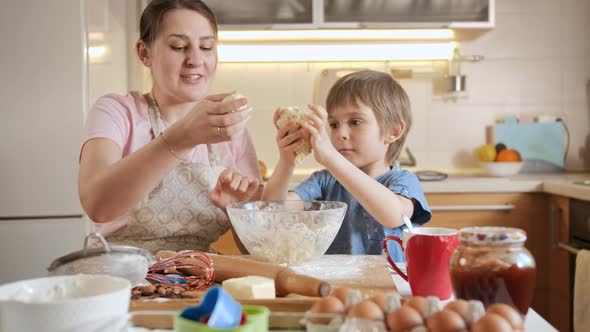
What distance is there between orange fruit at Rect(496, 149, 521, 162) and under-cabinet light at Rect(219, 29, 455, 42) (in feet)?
2.03

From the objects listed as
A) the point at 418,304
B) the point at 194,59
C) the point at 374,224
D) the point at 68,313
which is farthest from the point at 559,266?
A: the point at 68,313

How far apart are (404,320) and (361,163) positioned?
3.22ft

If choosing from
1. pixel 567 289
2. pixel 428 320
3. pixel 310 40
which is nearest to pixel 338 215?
pixel 428 320

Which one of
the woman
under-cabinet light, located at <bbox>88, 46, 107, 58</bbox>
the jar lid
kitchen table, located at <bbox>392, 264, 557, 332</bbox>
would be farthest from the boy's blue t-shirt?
under-cabinet light, located at <bbox>88, 46, 107, 58</bbox>

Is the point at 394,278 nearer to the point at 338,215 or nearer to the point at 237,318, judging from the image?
the point at 338,215

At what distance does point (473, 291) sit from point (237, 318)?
1.13 feet

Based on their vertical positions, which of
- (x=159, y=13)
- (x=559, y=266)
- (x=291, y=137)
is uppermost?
(x=159, y=13)

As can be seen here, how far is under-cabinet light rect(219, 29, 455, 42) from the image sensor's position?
2.93 metres

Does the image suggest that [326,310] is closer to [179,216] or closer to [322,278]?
[322,278]

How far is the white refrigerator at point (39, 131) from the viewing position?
7.97 ft

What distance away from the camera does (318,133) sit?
4.35 ft

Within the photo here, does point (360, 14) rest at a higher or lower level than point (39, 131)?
higher

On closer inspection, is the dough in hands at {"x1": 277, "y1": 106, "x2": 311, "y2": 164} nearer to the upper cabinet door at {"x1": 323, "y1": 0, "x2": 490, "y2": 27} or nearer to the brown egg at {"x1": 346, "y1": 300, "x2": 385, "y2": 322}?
the brown egg at {"x1": 346, "y1": 300, "x2": 385, "y2": 322}

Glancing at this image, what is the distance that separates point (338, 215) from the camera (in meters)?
1.19
